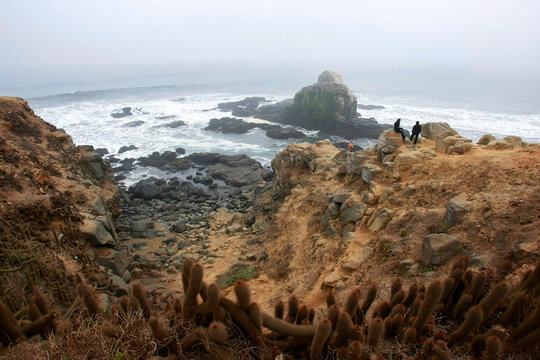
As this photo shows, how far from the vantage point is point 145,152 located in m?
34.7

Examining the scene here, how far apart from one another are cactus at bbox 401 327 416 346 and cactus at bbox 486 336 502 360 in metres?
0.67

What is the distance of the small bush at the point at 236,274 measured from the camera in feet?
36.6

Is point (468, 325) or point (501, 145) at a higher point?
point (501, 145)

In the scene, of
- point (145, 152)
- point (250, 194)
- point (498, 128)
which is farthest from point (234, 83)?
point (250, 194)

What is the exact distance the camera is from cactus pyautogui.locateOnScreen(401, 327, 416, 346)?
3449 millimetres

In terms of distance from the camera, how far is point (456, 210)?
714 centimetres

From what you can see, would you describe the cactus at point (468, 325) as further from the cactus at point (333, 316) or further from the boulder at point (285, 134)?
the boulder at point (285, 134)

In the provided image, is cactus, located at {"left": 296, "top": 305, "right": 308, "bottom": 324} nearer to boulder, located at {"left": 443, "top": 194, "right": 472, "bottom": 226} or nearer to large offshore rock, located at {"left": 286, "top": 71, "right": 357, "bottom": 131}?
boulder, located at {"left": 443, "top": 194, "right": 472, "bottom": 226}

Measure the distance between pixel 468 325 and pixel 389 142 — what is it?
9.01 metres

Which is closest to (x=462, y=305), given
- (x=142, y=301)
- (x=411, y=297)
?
(x=411, y=297)

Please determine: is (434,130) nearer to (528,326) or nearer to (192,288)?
(528,326)

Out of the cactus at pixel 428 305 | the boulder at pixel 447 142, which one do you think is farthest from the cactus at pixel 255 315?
the boulder at pixel 447 142

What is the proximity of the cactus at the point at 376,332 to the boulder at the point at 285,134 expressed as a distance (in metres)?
36.9

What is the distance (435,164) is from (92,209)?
42.3ft
